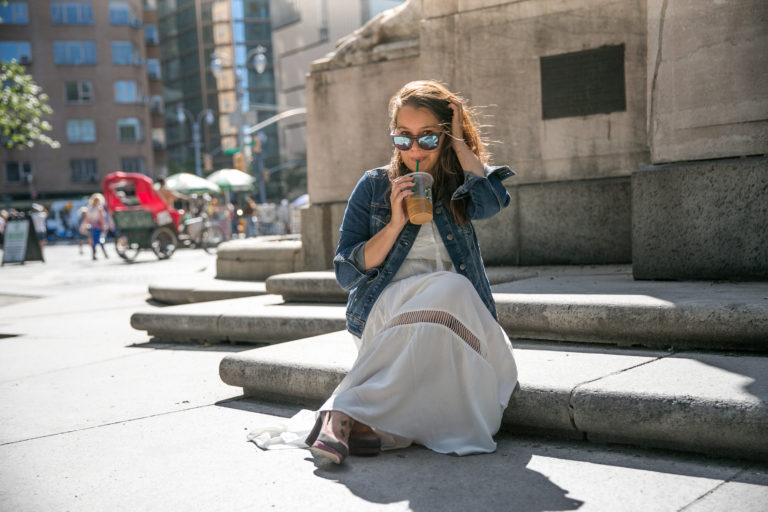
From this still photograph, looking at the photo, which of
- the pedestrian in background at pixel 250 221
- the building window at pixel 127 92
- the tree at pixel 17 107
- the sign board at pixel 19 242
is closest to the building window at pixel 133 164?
the building window at pixel 127 92

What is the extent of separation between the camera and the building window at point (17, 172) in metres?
54.3

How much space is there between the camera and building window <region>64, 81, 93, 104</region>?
56.7m

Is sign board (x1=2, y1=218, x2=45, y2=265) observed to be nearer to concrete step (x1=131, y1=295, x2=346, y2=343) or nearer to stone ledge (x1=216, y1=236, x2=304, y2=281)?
stone ledge (x1=216, y1=236, x2=304, y2=281)

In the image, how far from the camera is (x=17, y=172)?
179 feet

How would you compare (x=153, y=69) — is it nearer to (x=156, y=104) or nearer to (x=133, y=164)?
(x=156, y=104)

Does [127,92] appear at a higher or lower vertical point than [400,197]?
higher

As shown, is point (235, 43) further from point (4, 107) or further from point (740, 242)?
point (740, 242)

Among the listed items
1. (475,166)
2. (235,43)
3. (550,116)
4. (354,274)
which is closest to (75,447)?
(354,274)

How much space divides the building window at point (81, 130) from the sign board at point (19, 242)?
128 ft

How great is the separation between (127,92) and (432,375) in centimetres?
5999

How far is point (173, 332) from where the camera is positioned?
20.8ft

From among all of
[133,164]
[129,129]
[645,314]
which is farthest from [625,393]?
[129,129]

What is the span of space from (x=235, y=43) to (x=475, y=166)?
10199 centimetres

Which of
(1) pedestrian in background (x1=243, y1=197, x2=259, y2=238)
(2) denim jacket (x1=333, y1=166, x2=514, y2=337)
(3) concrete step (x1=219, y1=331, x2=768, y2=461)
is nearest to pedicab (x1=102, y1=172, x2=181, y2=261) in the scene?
(1) pedestrian in background (x1=243, y1=197, x2=259, y2=238)
